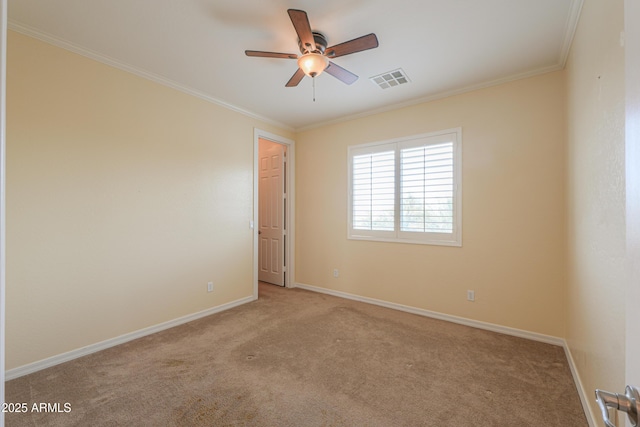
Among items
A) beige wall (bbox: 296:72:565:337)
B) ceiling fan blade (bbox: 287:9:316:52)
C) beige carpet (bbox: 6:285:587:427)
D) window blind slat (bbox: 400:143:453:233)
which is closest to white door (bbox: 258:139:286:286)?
beige wall (bbox: 296:72:565:337)

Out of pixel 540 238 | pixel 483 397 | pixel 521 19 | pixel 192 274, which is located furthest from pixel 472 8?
pixel 192 274

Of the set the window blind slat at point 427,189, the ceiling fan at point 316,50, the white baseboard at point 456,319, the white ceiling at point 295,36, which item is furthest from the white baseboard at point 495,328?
the ceiling fan at point 316,50

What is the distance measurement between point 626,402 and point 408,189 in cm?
315

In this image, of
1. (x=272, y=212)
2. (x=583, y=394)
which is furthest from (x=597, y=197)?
(x=272, y=212)

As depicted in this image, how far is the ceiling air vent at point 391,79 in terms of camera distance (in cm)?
288

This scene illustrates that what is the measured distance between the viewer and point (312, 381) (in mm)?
2111

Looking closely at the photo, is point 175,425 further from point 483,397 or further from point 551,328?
point 551,328

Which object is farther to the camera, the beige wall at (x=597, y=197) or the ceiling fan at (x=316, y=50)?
the ceiling fan at (x=316, y=50)

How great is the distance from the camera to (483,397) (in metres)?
1.93

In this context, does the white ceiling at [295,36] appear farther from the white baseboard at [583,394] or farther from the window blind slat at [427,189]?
the white baseboard at [583,394]

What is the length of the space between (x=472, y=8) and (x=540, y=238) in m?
2.21

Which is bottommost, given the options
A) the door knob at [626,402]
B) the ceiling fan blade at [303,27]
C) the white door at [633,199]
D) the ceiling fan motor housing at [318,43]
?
the door knob at [626,402]

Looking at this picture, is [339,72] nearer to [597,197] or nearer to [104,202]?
[597,197]

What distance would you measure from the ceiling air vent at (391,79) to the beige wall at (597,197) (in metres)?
1.38
